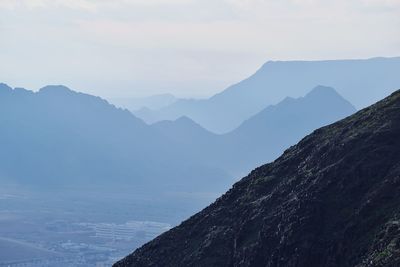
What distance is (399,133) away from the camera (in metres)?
45.7

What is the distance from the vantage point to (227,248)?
48.6 m

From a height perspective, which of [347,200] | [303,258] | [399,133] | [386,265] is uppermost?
[399,133]

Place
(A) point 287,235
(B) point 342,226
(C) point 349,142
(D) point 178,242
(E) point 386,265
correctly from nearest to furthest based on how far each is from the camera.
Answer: (E) point 386,265, (B) point 342,226, (A) point 287,235, (C) point 349,142, (D) point 178,242

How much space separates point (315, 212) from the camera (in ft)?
141

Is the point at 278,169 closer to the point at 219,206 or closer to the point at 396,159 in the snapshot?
the point at 219,206

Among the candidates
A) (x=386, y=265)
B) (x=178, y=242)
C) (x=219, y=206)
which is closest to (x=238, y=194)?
(x=219, y=206)

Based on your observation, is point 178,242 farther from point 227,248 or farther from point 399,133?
point 399,133

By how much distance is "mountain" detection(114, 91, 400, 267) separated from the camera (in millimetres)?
38938

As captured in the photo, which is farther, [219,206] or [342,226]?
[219,206]

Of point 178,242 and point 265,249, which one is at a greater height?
point 178,242

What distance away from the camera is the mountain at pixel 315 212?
3894 centimetres

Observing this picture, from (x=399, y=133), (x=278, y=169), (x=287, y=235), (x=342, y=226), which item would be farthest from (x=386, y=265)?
(x=278, y=169)

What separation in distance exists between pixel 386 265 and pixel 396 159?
41.5 feet

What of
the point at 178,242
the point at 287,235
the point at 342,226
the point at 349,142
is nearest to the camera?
the point at 342,226
